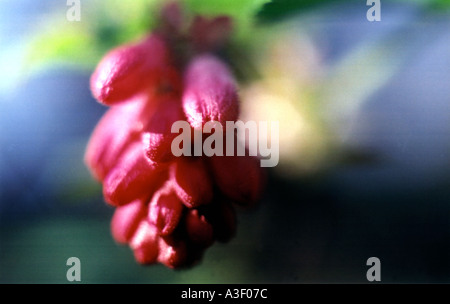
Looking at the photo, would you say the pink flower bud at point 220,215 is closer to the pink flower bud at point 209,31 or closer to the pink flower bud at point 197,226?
the pink flower bud at point 197,226

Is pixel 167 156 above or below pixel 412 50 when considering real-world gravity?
below

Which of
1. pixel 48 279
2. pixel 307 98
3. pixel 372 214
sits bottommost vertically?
pixel 48 279

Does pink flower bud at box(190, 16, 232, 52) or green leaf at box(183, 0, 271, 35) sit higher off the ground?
green leaf at box(183, 0, 271, 35)

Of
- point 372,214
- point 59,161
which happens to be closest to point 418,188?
point 372,214

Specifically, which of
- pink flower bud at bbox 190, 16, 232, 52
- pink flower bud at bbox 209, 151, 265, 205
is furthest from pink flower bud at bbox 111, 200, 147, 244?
pink flower bud at bbox 190, 16, 232, 52

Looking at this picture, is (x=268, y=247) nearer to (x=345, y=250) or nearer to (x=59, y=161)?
(x=345, y=250)

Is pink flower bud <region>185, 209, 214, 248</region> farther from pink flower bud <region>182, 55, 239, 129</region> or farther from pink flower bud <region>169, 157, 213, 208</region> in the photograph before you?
pink flower bud <region>182, 55, 239, 129</region>

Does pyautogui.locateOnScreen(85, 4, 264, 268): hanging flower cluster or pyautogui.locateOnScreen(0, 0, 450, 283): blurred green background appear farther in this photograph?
pyautogui.locateOnScreen(0, 0, 450, 283): blurred green background

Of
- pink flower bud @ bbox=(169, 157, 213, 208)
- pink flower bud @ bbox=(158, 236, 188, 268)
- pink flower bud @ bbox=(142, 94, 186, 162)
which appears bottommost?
pink flower bud @ bbox=(158, 236, 188, 268)
